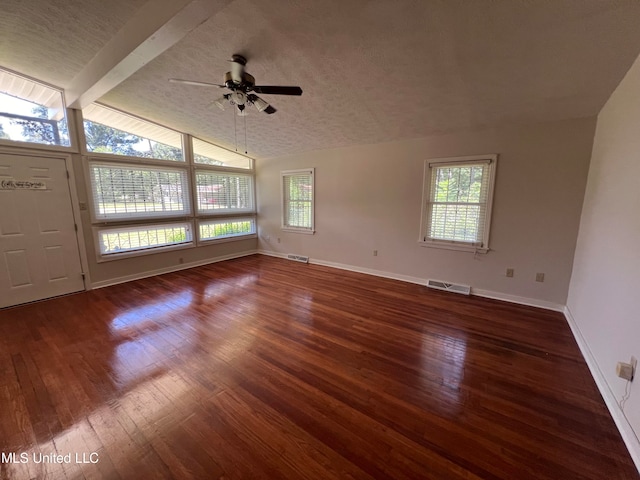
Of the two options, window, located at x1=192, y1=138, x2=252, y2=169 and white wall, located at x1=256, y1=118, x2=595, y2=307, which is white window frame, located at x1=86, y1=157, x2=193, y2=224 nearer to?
window, located at x1=192, y1=138, x2=252, y2=169

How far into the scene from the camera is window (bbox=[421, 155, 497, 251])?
11.6 feet

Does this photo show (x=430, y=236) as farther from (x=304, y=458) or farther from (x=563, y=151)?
(x=304, y=458)

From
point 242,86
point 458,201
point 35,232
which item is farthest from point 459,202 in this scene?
point 35,232

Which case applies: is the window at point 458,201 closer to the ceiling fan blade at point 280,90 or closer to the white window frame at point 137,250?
the ceiling fan blade at point 280,90

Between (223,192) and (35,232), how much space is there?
296 cm

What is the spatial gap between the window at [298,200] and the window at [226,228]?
1049 mm

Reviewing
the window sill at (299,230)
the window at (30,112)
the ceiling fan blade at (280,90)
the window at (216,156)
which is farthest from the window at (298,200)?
the window at (30,112)

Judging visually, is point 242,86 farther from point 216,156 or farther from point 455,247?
point 455,247

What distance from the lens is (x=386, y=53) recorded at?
220cm

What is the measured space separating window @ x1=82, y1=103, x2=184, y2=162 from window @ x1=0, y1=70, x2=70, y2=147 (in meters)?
0.29

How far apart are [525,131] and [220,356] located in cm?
438

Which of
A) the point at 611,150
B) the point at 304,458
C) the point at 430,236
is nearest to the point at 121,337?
the point at 304,458

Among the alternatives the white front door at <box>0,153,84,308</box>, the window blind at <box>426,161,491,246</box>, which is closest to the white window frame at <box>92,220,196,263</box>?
the white front door at <box>0,153,84,308</box>

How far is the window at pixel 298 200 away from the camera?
17.5ft
